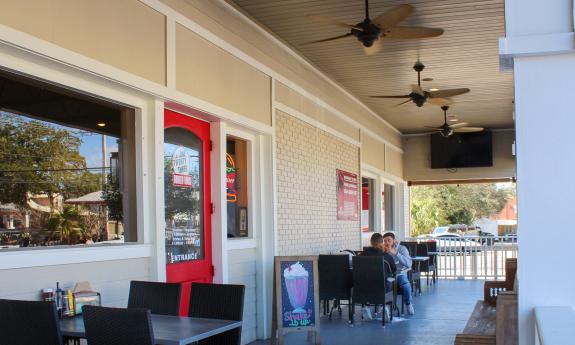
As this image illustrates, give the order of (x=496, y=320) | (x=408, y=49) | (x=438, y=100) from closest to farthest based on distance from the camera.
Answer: (x=496, y=320) → (x=408, y=49) → (x=438, y=100)

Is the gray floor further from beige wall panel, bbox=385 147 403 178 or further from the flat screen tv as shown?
the flat screen tv

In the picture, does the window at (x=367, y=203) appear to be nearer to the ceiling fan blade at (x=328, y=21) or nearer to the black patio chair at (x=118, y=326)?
the ceiling fan blade at (x=328, y=21)

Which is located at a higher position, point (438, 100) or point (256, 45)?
point (256, 45)

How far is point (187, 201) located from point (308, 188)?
2.97 meters

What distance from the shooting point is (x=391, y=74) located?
31.9 feet

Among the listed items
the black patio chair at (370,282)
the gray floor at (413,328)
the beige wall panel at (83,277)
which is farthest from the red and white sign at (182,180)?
the black patio chair at (370,282)

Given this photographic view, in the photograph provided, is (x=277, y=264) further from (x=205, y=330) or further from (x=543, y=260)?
(x=543, y=260)

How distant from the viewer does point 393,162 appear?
15.3 metres

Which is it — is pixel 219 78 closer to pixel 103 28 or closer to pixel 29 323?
pixel 103 28

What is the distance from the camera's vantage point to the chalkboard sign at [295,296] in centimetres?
633

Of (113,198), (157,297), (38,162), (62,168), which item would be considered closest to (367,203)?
(113,198)

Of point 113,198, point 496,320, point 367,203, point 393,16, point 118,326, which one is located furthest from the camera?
point 367,203

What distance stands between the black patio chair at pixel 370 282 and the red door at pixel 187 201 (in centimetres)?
231

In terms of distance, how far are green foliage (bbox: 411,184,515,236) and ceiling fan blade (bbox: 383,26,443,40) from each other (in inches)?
1356
